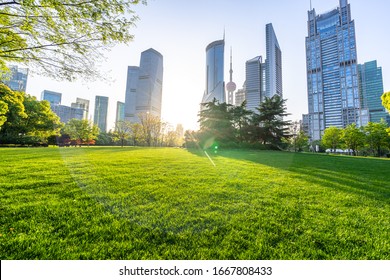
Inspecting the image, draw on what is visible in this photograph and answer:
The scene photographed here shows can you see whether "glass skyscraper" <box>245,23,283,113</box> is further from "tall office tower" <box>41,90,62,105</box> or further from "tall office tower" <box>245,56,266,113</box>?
"tall office tower" <box>41,90,62,105</box>

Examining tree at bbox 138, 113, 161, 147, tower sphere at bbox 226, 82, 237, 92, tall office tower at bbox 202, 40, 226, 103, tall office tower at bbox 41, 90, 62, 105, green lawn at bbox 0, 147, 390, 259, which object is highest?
tall office tower at bbox 202, 40, 226, 103

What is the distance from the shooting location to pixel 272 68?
89.7 metres

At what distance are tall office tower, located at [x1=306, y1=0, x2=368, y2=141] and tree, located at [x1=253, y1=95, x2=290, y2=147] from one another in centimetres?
9221

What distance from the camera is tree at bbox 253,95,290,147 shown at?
1069 inches

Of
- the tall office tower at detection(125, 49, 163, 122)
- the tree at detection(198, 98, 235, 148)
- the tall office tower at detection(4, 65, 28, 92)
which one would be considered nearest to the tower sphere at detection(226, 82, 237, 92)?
the tree at detection(198, 98, 235, 148)

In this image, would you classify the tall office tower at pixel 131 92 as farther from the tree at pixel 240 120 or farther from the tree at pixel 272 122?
the tree at pixel 272 122

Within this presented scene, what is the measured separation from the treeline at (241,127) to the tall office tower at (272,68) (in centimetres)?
5655

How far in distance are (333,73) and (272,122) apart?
383 feet

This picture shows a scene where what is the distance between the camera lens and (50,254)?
179 cm

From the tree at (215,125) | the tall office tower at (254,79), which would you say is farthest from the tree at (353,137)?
the tall office tower at (254,79)

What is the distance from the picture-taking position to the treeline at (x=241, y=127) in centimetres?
2573

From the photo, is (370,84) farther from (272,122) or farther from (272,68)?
(272,122)

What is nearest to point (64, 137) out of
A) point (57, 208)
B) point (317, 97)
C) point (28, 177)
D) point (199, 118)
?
point (199, 118)

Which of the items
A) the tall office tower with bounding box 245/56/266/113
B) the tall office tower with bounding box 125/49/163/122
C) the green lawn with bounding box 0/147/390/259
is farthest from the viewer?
the tall office tower with bounding box 125/49/163/122
